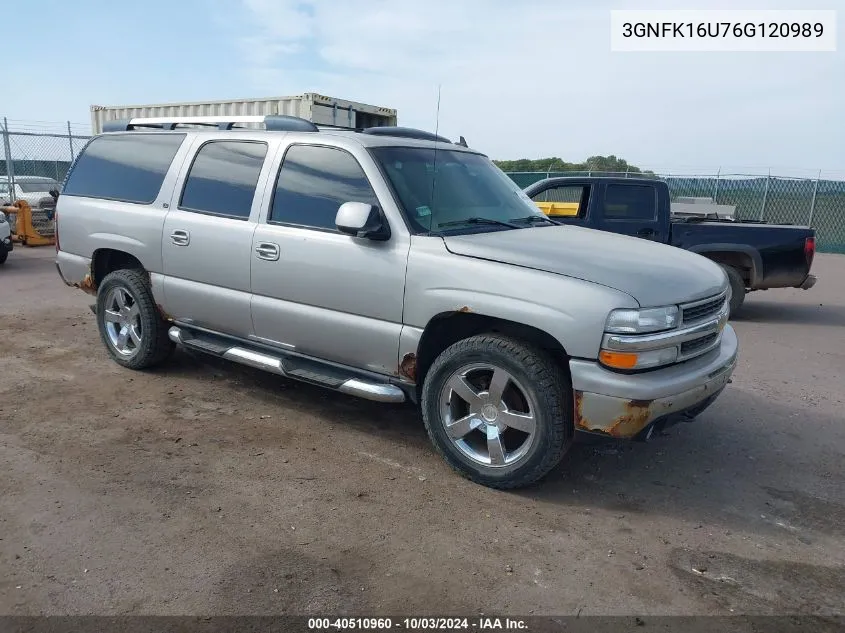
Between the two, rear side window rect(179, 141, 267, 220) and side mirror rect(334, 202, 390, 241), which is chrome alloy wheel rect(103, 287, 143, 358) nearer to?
rear side window rect(179, 141, 267, 220)

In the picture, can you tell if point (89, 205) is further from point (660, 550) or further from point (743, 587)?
point (743, 587)

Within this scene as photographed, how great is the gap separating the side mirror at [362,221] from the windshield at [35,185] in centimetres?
1525

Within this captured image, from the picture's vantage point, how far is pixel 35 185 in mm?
16453

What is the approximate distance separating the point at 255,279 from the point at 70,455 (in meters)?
1.56

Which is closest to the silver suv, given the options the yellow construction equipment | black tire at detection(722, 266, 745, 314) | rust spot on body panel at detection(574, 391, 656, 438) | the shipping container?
rust spot on body panel at detection(574, 391, 656, 438)

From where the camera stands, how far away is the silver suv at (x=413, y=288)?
351 centimetres

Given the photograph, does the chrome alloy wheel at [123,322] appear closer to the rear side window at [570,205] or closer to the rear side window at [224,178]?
the rear side window at [224,178]

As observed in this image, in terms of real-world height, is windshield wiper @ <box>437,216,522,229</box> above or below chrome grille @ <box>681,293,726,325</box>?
above

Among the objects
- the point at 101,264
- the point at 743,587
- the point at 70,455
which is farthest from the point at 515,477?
the point at 101,264

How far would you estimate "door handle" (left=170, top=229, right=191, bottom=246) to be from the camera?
4996 mm

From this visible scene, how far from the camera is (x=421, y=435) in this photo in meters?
4.70

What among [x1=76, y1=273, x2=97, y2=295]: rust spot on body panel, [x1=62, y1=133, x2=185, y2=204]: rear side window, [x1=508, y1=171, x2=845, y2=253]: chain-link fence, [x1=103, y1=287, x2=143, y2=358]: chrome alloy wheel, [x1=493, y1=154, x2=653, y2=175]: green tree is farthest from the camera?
[x1=493, y1=154, x2=653, y2=175]: green tree

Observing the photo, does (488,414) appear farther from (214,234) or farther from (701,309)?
(214,234)

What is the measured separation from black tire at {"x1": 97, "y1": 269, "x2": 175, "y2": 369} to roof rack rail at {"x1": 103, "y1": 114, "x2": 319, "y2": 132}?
4.12 feet
